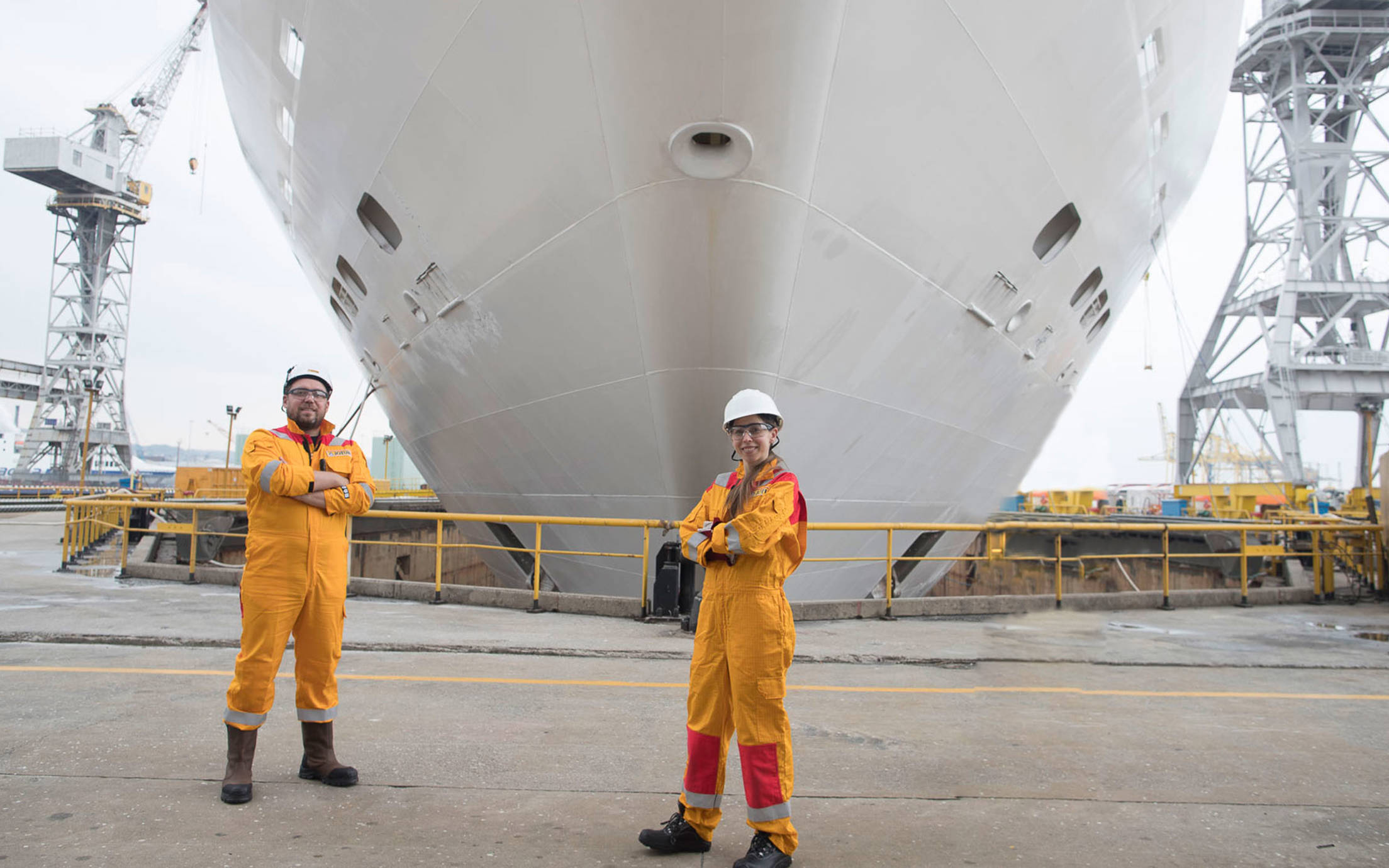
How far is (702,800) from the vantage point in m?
2.46

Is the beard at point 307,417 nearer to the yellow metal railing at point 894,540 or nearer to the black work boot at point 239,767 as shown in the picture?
the black work boot at point 239,767

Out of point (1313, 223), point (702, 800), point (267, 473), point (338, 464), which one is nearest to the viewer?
point (702, 800)

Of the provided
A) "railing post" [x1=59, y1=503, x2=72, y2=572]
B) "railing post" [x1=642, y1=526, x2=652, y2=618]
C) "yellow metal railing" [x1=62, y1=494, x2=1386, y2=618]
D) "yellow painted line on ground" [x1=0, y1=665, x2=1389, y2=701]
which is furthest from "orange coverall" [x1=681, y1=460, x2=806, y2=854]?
"railing post" [x1=59, y1=503, x2=72, y2=572]

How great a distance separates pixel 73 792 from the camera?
285 cm

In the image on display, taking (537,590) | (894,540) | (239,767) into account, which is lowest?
(239,767)

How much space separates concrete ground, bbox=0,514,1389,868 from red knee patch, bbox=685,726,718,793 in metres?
0.23

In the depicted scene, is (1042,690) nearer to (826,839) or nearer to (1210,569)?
(826,839)

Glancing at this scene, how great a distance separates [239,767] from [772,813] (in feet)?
6.25

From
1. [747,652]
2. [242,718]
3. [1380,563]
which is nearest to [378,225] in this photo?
[242,718]

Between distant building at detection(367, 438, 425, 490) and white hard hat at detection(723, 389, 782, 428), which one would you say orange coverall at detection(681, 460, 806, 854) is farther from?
distant building at detection(367, 438, 425, 490)

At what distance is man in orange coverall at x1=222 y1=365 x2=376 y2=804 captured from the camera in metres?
2.85

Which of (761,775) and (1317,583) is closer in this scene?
(761,775)

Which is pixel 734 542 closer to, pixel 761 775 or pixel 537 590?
pixel 761 775

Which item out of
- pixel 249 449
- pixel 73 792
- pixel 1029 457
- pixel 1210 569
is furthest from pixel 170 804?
pixel 1210 569
